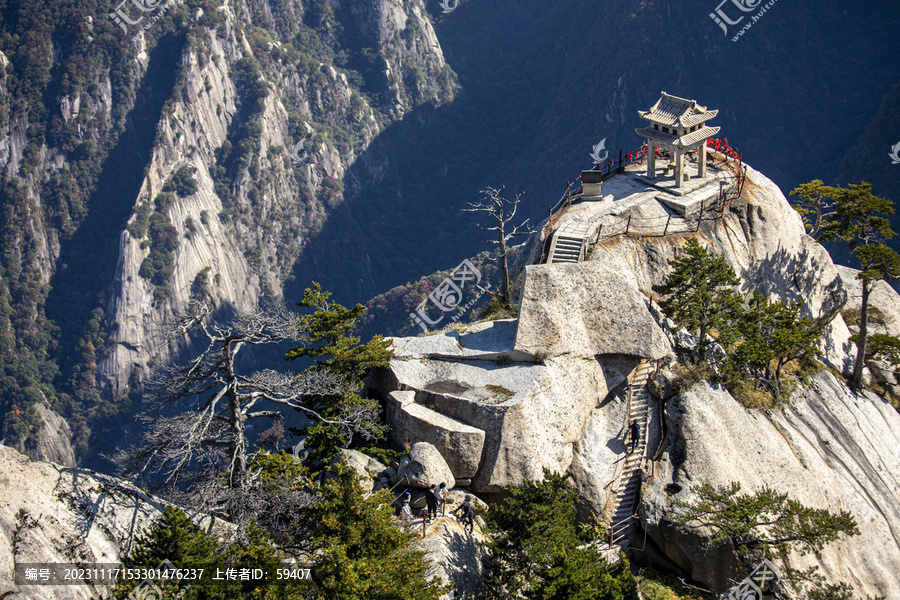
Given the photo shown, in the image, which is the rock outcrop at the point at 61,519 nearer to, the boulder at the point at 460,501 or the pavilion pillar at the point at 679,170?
the boulder at the point at 460,501

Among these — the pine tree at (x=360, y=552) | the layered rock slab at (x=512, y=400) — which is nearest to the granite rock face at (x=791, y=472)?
the layered rock slab at (x=512, y=400)

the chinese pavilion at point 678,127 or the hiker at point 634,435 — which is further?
the chinese pavilion at point 678,127

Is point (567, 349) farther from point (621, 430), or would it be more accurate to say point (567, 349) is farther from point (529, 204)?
point (529, 204)

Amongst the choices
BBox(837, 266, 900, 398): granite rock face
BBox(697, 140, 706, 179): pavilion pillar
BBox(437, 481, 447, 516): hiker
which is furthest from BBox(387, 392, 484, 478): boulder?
BBox(837, 266, 900, 398): granite rock face

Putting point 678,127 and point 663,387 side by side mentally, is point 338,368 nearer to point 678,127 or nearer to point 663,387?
point 663,387

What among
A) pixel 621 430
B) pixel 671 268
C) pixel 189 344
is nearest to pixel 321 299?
pixel 621 430

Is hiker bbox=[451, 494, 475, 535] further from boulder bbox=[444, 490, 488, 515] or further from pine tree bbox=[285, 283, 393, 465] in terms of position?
pine tree bbox=[285, 283, 393, 465]
